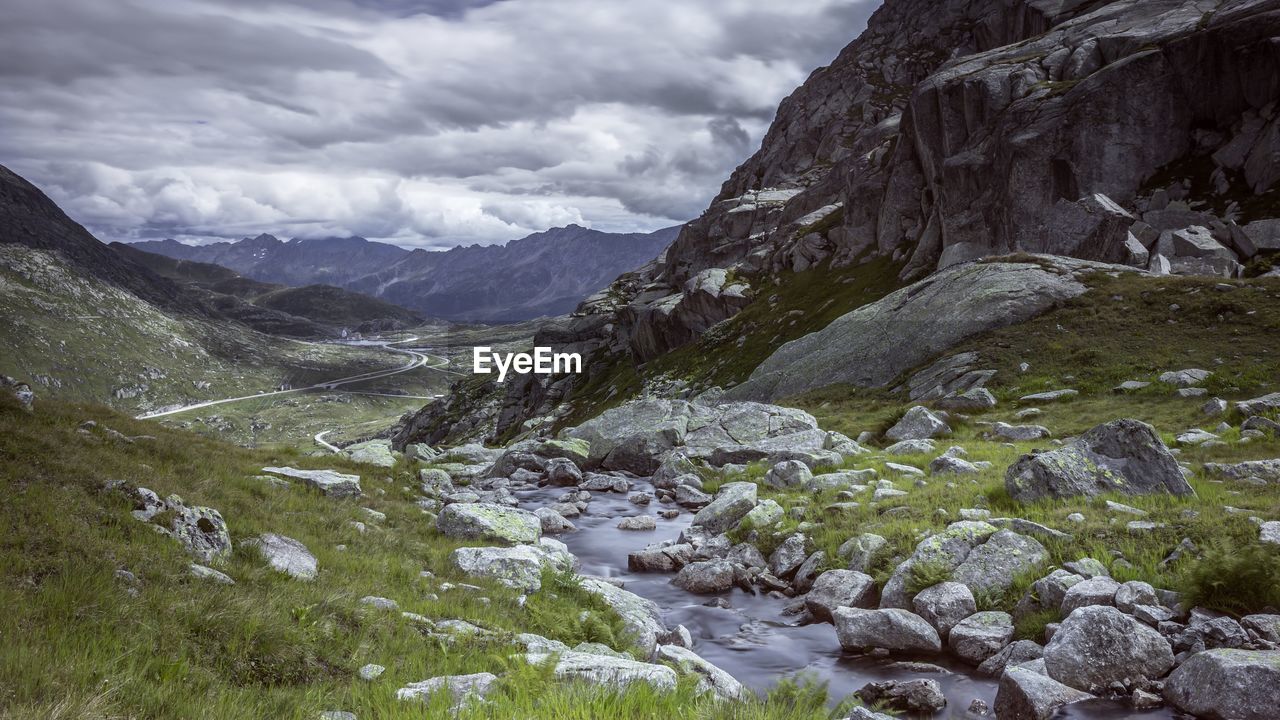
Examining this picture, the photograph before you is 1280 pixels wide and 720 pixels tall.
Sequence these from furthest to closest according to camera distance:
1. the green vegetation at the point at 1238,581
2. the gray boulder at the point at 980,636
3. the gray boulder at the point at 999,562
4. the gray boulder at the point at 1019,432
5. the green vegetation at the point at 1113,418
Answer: the gray boulder at the point at 1019,432
the gray boulder at the point at 999,562
the green vegetation at the point at 1113,418
the gray boulder at the point at 980,636
the green vegetation at the point at 1238,581

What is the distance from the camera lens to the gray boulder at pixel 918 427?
2831cm

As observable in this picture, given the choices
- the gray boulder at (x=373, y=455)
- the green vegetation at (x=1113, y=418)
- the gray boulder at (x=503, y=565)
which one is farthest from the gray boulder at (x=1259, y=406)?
the gray boulder at (x=373, y=455)

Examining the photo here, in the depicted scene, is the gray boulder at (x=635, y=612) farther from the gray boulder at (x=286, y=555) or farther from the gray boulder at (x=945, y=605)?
the gray boulder at (x=286, y=555)

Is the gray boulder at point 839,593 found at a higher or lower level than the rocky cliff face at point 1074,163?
lower

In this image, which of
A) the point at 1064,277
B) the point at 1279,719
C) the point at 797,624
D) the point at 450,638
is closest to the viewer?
the point at 1279,719

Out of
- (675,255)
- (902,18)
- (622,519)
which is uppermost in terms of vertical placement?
(902,18)

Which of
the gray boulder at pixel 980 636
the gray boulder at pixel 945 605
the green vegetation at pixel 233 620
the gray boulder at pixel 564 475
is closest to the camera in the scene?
the green vegetation at pixel 233 620

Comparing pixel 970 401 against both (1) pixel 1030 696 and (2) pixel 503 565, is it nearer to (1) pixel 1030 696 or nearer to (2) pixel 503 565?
(1) pixel 1030 696

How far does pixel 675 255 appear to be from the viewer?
141625 mm

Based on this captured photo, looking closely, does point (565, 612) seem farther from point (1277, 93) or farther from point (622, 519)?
point (1277, 93)

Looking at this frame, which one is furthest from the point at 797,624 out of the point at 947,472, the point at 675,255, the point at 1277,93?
the point at 675,255

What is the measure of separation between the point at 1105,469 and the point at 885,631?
8.51 metres

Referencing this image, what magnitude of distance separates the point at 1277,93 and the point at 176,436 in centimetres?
8230

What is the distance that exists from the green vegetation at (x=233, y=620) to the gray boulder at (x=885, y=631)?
3553 mm
